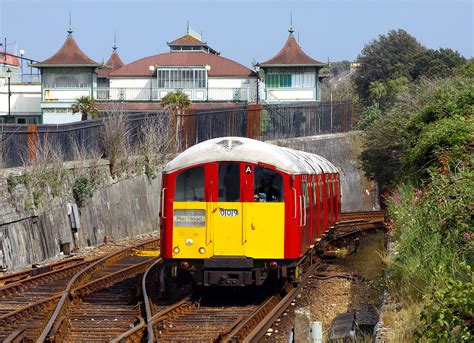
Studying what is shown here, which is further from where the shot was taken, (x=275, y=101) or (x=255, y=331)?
(x=275, y=101)

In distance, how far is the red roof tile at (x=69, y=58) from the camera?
65.4m

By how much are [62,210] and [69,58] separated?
4196cm

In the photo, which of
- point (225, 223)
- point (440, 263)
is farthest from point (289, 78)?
point (440, 263)

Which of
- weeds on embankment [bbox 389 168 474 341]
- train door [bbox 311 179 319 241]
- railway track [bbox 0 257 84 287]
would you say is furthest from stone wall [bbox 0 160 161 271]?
weeds on embankment [bbox 389 168 474 341]

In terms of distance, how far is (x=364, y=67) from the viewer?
9081cm

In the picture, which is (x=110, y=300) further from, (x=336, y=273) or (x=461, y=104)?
(x=461, y=104)

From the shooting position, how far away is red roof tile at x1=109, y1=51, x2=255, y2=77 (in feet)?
217

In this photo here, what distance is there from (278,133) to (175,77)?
17.0m

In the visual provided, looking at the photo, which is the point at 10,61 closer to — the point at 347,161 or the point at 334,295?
the point at 347,161

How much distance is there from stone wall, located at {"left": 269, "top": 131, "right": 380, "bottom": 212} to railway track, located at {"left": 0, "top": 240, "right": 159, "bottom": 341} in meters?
28.5

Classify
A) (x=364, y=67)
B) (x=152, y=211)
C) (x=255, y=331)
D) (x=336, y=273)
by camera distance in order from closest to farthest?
(x=255, y=331) → (x=336, y=273) → (x=152, y=211) → (x=364, y=67)

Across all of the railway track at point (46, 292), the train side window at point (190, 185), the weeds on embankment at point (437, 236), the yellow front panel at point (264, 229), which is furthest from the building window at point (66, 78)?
the yellow front panel at point (264, 229)

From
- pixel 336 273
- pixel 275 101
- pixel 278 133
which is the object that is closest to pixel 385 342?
pixel 336 273

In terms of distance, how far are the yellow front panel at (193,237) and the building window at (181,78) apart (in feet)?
166
